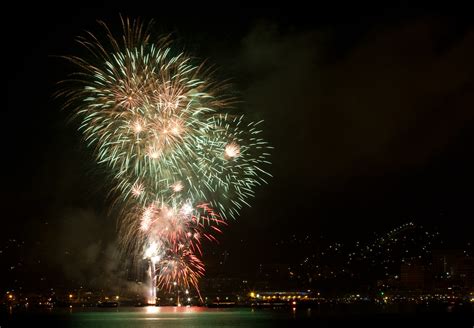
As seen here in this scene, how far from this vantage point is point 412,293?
624ft

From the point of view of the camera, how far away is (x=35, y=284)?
473 feet

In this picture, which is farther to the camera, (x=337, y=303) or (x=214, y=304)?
(x=337, y=303)

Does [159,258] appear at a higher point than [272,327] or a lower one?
higher

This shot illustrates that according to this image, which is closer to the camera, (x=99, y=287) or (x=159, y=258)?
(x=159, y=258)

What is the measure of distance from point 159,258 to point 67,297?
100 m

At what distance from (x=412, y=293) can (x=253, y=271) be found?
4773cm

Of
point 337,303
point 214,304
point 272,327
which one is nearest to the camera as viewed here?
point 272,327

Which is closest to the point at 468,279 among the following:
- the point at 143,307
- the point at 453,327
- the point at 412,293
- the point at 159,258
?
the point at 412,293

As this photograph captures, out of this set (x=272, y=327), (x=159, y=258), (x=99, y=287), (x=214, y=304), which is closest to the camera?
(x=159, y=258)

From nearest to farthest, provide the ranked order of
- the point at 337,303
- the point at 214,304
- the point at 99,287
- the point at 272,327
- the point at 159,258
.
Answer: the point at 159,258
the point at 272,327
the point at 99,287
the point at 214,304
the point at 337,303

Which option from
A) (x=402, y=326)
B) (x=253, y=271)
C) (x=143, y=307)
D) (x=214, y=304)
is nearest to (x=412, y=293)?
(x=253, y=271)

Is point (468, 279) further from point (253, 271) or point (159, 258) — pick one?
point (159, 258)

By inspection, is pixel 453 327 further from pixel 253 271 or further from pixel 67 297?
pixel 253 271

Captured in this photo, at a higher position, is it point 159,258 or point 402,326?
point 159,258
